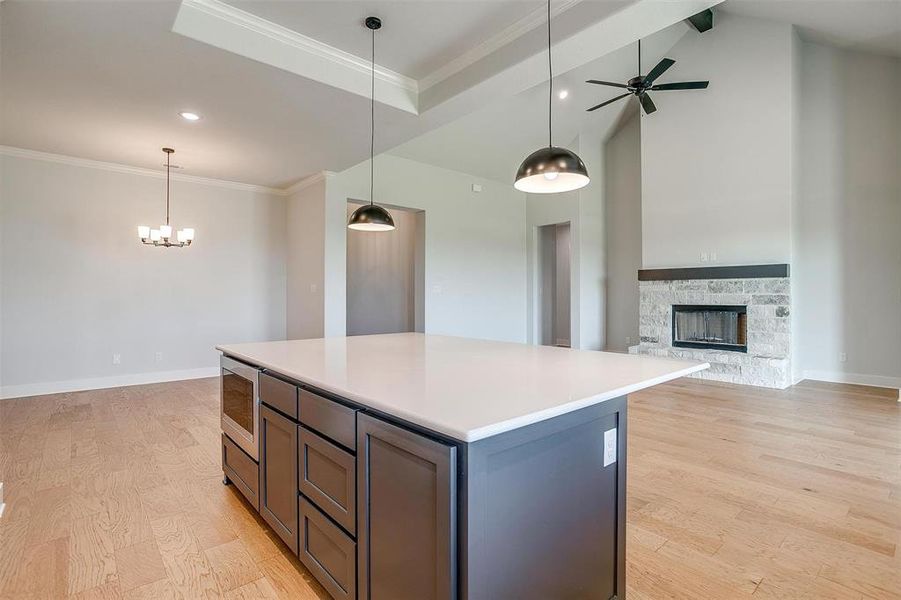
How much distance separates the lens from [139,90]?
312 centimetres

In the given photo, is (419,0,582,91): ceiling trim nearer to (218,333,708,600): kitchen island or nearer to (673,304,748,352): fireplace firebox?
(218,333,708,600): kitchen island

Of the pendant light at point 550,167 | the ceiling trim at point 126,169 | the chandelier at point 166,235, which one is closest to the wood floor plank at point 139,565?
the pendant light at point 550,167

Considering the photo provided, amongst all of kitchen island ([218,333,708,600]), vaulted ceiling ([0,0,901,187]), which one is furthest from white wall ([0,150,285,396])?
kitchen island ([218,333,708,600])

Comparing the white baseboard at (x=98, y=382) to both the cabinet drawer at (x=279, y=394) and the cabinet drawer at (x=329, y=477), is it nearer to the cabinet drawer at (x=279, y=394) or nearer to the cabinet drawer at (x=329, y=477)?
the cabinet drawer at (x=279, y=394)

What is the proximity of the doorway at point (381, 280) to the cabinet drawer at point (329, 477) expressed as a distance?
5.73m

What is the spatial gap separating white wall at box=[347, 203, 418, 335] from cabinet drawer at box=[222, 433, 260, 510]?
16.5ft

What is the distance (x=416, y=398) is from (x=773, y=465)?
271 cm

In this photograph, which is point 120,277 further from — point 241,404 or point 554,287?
point 554,287

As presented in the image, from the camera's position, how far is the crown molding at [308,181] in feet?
17.4

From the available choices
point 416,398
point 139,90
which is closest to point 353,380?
point 416,398

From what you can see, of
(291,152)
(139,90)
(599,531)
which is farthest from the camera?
(291,152)

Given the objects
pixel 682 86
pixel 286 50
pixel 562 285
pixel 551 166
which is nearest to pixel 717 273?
pixel 682 86

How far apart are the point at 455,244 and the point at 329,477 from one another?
542cm

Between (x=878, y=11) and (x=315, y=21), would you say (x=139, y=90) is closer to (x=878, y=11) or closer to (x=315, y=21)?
(x=315, y=21)
